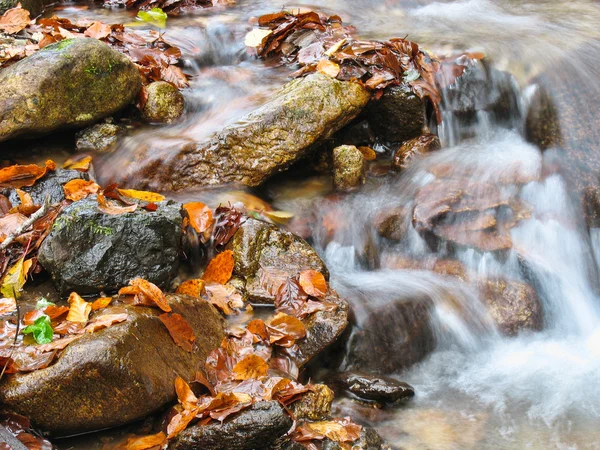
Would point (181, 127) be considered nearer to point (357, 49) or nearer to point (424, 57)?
point (357, 49)

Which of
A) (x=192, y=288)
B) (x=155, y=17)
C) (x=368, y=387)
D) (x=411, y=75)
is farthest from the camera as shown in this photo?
(x=155, y=17)

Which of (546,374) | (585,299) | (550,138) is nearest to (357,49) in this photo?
(550,138)

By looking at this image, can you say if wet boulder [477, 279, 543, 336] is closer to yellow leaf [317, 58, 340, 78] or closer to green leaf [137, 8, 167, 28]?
yellow leaf [317, 58, 340, 78]

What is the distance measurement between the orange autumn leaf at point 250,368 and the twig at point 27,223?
1.73 m

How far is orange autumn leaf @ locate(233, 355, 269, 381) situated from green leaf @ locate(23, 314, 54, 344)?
3.39 feet

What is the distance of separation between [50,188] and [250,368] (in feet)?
7.57

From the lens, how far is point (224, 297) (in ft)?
13.3

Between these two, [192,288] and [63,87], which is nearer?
[192,288]

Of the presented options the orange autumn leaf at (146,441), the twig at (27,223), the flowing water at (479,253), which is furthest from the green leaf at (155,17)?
the orange autumn leaf at (146,441)

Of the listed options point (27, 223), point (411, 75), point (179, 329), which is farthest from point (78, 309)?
point (411, 75)

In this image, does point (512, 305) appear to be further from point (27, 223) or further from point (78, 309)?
point (27, 223)

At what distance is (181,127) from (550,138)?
11.8 feet

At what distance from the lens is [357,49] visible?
20.4 feet

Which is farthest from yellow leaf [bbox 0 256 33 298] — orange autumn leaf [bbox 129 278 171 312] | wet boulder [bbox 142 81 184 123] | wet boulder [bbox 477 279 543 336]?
wet boulder [bbox 477 279 543 336]
